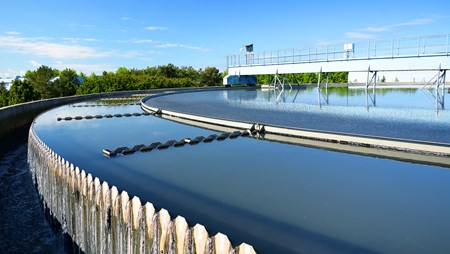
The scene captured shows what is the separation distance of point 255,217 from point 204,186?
2.11m

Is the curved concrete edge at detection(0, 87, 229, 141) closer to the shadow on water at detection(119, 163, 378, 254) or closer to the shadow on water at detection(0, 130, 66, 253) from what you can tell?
the shadow on water at detection(0, 130, 66, 253)

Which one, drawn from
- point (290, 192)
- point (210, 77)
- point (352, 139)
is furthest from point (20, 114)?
point (210, 77)

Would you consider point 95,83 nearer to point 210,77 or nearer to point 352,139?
point 210,77

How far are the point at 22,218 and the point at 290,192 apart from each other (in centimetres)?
677

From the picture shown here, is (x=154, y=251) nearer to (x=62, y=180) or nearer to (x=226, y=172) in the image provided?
(x=62, y=180)

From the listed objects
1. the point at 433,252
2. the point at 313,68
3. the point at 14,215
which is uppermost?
the point at 313,68

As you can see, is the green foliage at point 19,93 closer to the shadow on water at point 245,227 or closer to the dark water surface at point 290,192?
the dark water surface at point 290,192

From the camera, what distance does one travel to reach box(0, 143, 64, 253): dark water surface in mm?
7219

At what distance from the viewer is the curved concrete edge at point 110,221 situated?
13.4 ft

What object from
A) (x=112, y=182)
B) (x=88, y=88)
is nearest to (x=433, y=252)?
(x=112, y=182)

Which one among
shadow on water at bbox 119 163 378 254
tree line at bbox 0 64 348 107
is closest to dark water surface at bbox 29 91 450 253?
shadow on water at bbox 119 163 378 254

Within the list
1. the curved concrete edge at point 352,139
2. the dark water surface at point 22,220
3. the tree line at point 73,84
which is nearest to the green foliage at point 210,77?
the tree line at point 73,84

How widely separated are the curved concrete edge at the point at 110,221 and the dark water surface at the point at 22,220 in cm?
38

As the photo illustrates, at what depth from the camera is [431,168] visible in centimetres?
938
